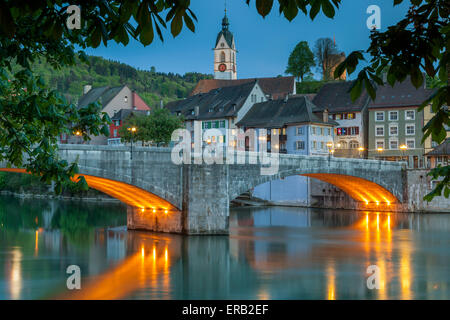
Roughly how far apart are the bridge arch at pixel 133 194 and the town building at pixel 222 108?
1262 inches

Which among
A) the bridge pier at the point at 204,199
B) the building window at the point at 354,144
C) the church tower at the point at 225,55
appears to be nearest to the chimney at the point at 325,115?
the building window at the point at 354,144

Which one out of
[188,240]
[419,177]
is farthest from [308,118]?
[188,240]

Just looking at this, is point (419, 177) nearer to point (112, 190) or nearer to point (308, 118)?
point (308, 118)

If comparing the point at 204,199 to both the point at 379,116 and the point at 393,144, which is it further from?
the point at 379,116

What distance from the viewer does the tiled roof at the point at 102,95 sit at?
8723cm

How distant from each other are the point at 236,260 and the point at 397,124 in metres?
43.6

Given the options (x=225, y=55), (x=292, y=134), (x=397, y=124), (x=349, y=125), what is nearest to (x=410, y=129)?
(x=397, y=124)

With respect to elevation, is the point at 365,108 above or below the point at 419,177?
above

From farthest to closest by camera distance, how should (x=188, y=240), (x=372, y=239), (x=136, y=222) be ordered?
(x=136, y=222)
(x=372, y=239)
(x=188, y=240)

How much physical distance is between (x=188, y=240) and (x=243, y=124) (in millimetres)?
38169

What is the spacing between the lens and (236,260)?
1041 inches

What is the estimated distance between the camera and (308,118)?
60781mm

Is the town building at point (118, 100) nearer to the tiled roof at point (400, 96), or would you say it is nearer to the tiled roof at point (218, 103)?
the tiled roof at point (218, 103)

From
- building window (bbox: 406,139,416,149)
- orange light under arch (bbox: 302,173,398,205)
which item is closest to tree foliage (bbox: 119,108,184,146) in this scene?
orange light under arch (bbox: 302,173,398,205)
